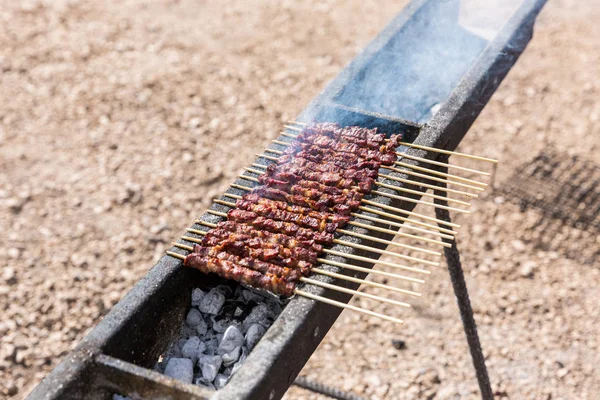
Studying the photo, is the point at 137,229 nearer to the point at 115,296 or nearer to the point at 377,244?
the point at 115,296

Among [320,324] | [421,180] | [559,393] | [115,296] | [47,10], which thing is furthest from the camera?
[47,10]

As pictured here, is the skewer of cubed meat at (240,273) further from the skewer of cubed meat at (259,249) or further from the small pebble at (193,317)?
the small pebble at (193,317)

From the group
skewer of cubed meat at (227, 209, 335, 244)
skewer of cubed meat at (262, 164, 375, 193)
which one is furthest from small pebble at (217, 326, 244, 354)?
skewer of cubed meat at (262, 164, 375, 193)

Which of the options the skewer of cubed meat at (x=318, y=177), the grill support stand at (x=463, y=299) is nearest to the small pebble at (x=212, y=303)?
the skewer of cubed meat at (x=318, y=177)

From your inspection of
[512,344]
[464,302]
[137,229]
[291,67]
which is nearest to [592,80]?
[291,67]

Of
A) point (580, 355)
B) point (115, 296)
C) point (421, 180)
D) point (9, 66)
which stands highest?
point (421, 180)

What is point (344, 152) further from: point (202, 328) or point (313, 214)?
point (202, 328)

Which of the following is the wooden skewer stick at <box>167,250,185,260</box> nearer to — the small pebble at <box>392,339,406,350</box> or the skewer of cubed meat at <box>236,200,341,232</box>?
the skewer of cubed meat at <box>236,200,341,232</box>
